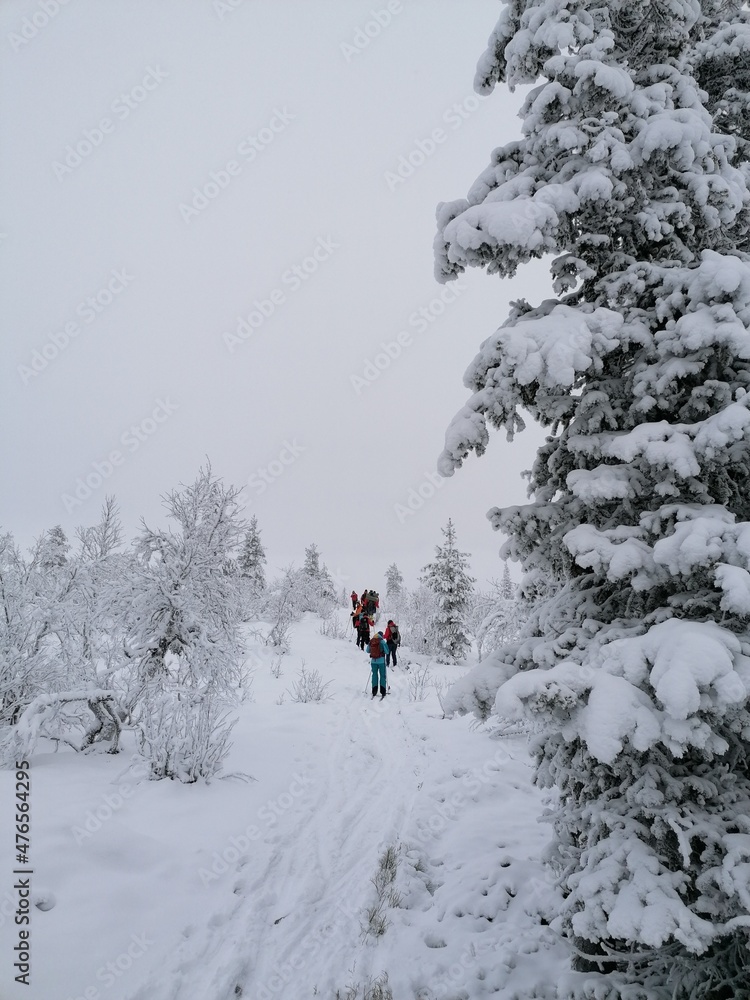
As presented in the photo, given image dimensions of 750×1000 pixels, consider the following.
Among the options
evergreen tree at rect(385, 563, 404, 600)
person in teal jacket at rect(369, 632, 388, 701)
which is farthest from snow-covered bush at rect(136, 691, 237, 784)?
evergreen tree at rect(385, 563, 404, 600)

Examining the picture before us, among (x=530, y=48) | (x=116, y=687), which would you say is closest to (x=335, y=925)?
(x=116, y=687)

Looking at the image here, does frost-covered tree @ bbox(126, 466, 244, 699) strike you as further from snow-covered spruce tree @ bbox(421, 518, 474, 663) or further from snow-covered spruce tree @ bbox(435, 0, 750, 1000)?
snow-covered spruce tree @ bbox(421, 518, 474, 663)

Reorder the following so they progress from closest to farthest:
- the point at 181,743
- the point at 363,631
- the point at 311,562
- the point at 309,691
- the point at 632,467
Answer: the point at 632,467 < the point at 181,743 < the point at 309,691 < the point at 363,631 < the point at 311,562

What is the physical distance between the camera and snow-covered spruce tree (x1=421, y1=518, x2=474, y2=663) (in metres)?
20.8

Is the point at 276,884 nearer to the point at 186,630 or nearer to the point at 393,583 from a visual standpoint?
the point at 186,630

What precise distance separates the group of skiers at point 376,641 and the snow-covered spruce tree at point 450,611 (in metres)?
2.33

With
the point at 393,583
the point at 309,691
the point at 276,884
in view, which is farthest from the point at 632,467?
the point at 393,583

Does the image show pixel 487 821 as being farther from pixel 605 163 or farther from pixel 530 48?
pixel 530 48

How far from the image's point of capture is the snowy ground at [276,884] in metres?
3.29

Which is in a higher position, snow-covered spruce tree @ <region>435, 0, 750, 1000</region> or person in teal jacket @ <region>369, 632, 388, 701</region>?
snow-covered spruce tree @ <region>435, 0, 750, 1000</region>

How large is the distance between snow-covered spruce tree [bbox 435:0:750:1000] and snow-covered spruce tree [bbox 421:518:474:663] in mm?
16692

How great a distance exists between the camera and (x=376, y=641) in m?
12.3

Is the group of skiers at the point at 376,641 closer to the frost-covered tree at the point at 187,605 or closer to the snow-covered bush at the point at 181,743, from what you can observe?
the frost-covered tree at the point at 187,605

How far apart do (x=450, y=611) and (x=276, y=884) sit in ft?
56.3
